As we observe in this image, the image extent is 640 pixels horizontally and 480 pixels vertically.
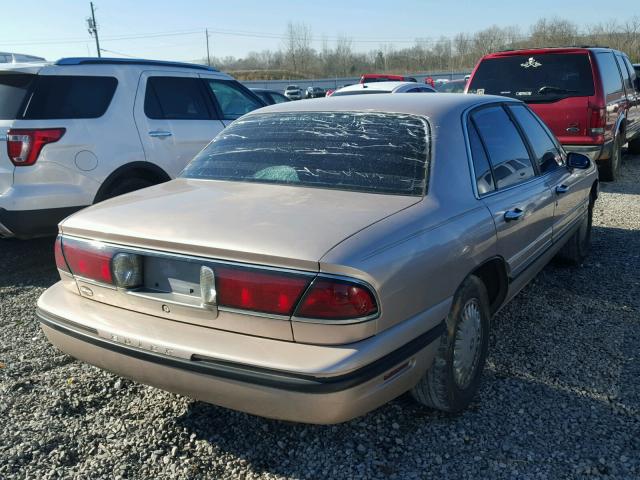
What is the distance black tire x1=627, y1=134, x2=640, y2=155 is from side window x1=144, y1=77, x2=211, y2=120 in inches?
381

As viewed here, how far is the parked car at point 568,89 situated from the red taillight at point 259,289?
7.05m

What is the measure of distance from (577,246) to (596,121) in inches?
145

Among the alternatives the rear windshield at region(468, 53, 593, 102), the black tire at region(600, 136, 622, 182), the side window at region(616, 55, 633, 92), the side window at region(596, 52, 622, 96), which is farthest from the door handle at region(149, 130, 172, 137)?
the side window at region(616, 55, 633, 92)

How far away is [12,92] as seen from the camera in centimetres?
482

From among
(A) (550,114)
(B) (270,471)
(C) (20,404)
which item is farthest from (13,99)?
(A) (550,114)

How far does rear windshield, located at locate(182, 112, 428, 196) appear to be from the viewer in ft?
9.14

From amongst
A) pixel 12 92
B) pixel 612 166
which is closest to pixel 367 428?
pixel 12 92

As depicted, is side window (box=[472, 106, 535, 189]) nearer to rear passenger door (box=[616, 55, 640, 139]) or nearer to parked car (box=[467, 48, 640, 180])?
parked car (box=[467, 48, 640, 180])

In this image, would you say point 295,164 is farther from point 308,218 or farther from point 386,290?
point 386,290

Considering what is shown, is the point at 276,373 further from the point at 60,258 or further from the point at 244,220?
the point at 60,258

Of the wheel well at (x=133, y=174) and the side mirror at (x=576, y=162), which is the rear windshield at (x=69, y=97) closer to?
the wheel well at (x=133, y=174)

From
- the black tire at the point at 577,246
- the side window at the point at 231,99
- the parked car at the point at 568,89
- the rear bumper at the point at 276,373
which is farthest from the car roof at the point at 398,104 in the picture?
the parked car at the point at 568,89

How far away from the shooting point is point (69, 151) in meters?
4.89

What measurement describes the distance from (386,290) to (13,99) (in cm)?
410
